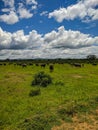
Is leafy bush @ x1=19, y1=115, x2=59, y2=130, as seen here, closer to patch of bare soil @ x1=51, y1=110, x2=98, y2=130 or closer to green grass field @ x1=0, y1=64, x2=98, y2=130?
green grass field @ x1=0, y1=64, x2=98, y2=130

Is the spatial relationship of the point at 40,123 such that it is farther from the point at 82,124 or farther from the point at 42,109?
the point at 42,109

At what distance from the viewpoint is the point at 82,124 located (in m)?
9.32

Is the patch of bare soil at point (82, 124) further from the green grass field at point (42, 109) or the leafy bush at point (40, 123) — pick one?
the leafy bush at point (40, 123)

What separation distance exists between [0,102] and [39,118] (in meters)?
5.19

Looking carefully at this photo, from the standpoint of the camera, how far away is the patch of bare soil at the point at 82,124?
8935 millimetres

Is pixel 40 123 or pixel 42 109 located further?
pixel 42 109

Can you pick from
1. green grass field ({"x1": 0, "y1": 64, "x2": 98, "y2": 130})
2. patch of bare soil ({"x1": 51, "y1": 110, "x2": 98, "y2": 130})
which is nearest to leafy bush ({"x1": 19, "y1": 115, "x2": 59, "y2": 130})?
green grass field ({"x1": 0, "y1": 64, "x2": 98, "y2": 130})

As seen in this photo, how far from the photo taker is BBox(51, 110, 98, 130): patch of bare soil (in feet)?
29.3

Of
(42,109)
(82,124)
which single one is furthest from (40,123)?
(42,109)

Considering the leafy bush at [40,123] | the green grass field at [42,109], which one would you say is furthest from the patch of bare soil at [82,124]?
the leafy bush at [40,123]

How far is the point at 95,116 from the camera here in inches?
404

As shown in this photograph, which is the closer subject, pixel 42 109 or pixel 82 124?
pixel 82 124

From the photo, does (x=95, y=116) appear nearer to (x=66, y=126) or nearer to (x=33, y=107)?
(x=66, y=126)

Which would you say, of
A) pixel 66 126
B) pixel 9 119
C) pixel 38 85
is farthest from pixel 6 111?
pixel 38 85
